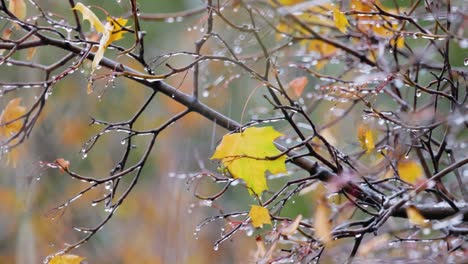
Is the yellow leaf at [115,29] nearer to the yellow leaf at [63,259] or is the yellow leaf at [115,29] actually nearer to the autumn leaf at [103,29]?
the autumn leaf at [103,29]

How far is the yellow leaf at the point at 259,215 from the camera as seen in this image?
4.25 ft

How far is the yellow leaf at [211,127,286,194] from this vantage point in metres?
1.37

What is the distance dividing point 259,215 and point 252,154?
13 cm

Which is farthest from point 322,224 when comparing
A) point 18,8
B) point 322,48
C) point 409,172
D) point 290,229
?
point 322,48

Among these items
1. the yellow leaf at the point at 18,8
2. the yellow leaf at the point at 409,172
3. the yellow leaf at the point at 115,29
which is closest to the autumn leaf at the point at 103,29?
A: the yellow leaf at the point at 115,29

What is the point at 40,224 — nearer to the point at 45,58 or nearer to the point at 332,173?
the point at 45,58

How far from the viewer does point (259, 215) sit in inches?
51.2

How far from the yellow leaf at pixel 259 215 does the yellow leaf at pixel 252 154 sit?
8 cm

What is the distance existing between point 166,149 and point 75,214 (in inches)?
27.1

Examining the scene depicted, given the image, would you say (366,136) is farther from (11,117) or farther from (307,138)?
(11,117)

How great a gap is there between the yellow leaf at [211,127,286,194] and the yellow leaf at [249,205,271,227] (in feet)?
0.27

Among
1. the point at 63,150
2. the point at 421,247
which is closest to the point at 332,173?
the point at 421,247

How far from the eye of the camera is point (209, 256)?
4.52m

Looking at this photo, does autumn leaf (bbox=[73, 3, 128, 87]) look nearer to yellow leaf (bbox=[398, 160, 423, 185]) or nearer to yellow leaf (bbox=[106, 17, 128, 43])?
yellow leaf (bbox=[106, 17, 128, 43])
